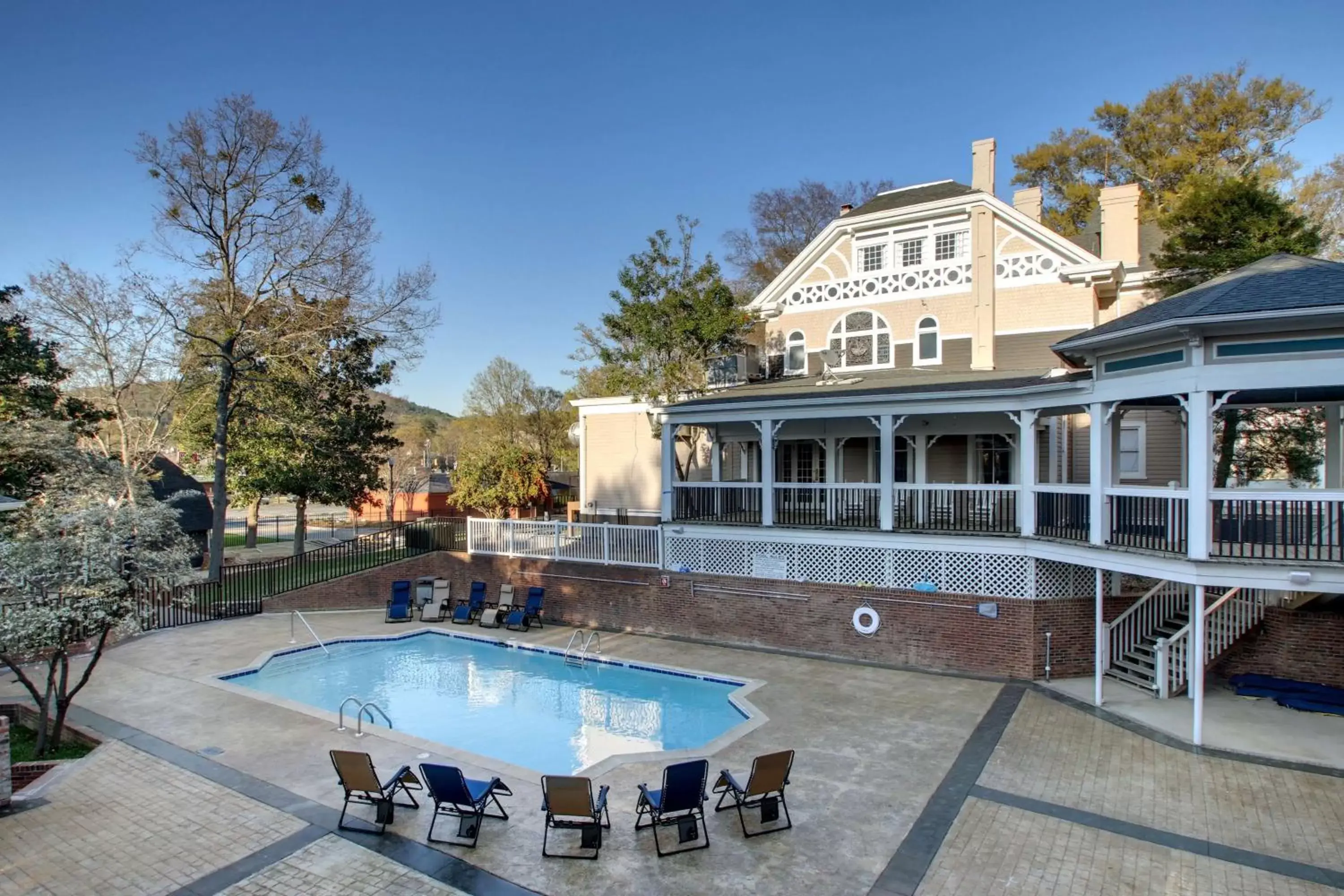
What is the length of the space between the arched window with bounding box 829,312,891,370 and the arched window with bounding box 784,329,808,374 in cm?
82

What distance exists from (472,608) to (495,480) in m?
9.47

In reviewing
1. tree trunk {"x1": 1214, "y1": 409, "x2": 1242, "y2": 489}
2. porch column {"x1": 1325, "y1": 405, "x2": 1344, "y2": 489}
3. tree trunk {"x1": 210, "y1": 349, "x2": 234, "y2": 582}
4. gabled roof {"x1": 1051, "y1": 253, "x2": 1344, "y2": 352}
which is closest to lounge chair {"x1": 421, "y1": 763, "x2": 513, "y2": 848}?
gabled roof {"x1": 1051, "y1": 253, "x2": 1344, "y2": 352}

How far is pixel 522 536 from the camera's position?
1972 centimetres

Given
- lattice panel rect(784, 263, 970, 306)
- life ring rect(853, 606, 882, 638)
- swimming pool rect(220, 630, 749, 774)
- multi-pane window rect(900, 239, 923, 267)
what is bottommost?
swimming pool rect(220, 630, 749, 774)

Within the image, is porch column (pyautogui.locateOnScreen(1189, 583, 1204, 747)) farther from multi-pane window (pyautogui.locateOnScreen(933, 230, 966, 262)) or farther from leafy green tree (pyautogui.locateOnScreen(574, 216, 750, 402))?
leafy green tree (pyautogui.locateOnScreen(574, 216, 750, 402))

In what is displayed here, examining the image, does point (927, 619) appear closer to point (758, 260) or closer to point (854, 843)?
point (854, 843)

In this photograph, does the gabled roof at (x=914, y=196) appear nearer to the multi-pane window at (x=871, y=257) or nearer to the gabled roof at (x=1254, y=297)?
the multi-pane window at (x=871, y=257)

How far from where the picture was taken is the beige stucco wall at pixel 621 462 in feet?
78.0

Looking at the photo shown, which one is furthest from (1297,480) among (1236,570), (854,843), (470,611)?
(470,611)

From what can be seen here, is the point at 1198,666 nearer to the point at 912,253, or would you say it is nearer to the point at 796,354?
the point at 912,253

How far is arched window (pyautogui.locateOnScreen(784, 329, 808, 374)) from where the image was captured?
2077cm

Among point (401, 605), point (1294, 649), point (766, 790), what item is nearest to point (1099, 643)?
point (1294, 649)

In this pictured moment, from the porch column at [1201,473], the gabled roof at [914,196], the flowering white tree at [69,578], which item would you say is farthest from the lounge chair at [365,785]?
the gabled roof at [914,196]

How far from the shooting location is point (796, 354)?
2089 cm
